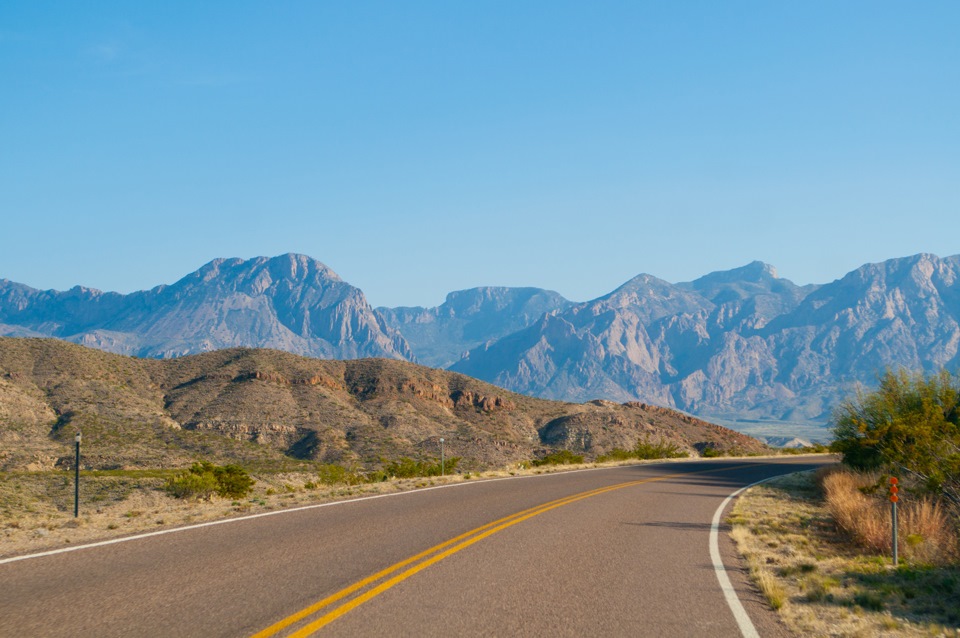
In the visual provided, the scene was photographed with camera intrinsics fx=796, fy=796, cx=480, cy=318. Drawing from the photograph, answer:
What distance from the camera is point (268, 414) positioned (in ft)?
228

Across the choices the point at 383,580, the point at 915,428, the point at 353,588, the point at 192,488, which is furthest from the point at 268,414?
the point at 353,588

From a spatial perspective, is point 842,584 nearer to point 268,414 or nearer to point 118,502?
point 118,502

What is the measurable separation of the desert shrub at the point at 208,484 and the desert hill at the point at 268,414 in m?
27.3

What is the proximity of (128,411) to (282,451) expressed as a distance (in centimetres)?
1222

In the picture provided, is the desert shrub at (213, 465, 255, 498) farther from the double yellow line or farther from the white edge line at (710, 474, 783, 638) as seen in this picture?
the white edge line at (710, 474, 783, 638)

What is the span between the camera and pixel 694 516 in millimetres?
16766

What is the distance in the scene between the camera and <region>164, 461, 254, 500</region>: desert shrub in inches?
813

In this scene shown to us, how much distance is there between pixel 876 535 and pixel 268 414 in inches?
2422

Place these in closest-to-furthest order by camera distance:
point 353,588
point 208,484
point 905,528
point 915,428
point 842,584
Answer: point 353,588 → point 842,584 → point 905,528 → point 915,428 → point 208,484

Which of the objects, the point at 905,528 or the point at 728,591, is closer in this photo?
the point at 728,591

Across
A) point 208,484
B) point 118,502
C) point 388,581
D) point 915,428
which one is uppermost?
point 915,428

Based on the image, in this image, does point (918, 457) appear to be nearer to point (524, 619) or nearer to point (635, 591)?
point (635, 591)

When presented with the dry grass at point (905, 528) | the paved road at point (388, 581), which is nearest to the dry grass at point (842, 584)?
the dry grass at point (905, 528)

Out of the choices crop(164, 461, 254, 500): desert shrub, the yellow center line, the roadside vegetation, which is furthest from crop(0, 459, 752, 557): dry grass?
the roadside vegetation
